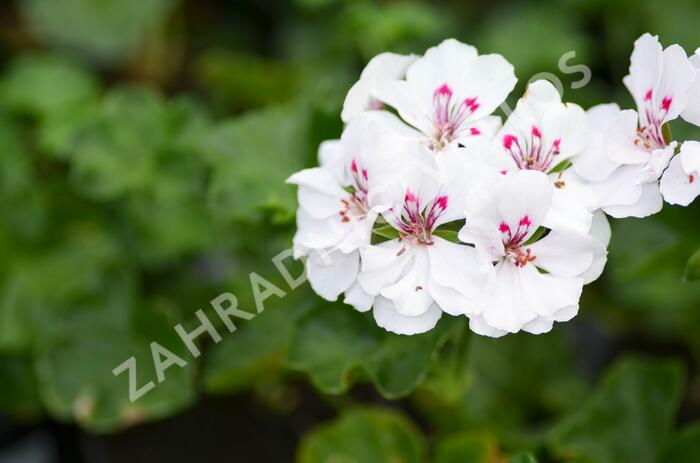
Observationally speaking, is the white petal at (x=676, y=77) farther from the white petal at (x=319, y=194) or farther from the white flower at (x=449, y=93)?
the white petal at (x=319, y=194)

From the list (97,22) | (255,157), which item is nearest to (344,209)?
(255,157)

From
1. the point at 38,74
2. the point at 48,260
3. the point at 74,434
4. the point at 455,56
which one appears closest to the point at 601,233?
the point at 455,56

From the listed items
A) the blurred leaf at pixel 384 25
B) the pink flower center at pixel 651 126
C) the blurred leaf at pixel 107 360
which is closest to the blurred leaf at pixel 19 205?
the blurred leaf at pixel 107 360

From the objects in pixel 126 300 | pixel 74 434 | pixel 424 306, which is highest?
pixel 424 306

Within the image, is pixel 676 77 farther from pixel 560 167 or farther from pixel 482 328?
pixel 482 328

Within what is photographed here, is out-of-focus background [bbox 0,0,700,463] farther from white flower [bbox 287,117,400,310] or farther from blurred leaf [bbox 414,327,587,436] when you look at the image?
white flower [bbox 287,117,400,310]

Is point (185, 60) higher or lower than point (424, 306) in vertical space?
lower

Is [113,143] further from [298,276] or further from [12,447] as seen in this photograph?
[12,447]
